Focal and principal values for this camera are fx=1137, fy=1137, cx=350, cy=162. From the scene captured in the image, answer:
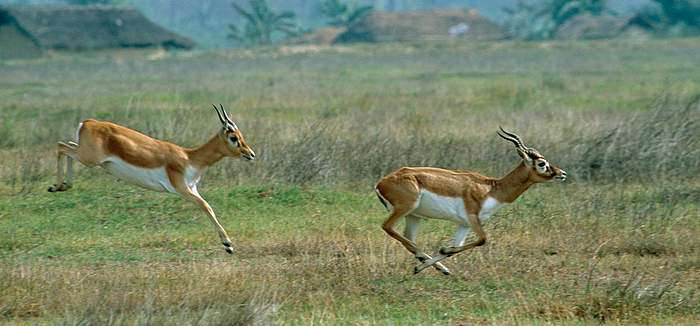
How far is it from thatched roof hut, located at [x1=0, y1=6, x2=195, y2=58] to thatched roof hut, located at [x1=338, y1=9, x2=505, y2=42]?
14.0 m

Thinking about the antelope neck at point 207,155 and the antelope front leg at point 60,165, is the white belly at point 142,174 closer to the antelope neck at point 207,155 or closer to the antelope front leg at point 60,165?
the antelope neck at point 207,155

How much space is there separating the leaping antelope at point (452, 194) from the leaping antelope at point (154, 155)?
168 centimetres

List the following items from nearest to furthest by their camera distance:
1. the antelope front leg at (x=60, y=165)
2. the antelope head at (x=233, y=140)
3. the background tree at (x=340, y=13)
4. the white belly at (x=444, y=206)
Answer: the white belly at (x=444, y=206) < the antelope head at (x=233, y=140) < the antelope front leg at (x=60, y=165) < the background tree at (x=340, y=13)

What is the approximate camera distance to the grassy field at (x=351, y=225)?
25.1 ft

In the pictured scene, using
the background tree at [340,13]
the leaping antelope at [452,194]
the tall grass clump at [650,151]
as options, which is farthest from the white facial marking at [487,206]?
the background tree at [340,13]

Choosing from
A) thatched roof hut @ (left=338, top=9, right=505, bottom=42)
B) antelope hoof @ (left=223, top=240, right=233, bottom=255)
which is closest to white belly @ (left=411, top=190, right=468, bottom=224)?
antelope hoof @ (left=223, top=240, right=233, bottom=255)

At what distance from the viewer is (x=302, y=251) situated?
959 cm

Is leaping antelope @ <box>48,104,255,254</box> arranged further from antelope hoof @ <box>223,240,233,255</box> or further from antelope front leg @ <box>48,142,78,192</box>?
antelope hoof @ <box>223,240,233,255</box>

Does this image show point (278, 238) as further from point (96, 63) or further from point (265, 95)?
point (96, 63)

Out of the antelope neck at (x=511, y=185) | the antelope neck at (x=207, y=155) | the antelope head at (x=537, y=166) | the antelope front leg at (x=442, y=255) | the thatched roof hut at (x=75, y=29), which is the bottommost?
the thatched roof hut at (x=75, y=29)

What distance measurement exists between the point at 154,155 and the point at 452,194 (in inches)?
109

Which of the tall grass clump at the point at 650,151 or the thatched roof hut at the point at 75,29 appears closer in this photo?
the tall grass clump at the point at 650,151

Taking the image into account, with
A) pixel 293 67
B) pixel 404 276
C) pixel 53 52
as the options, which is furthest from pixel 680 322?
pixel 53 52

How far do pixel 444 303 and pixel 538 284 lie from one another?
3.06 feet
